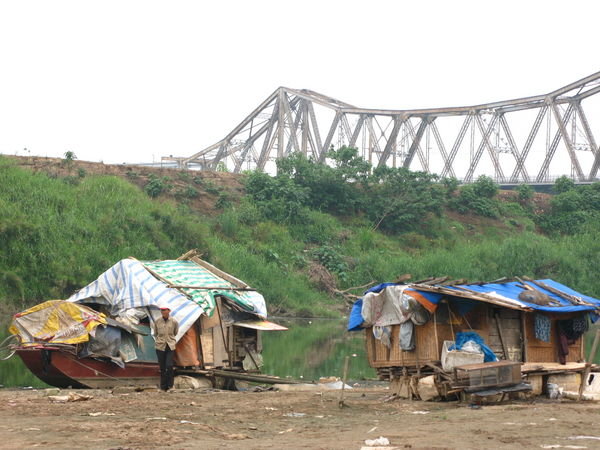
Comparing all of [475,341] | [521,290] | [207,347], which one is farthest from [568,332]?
[207,347]

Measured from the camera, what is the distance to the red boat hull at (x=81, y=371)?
14.0 m

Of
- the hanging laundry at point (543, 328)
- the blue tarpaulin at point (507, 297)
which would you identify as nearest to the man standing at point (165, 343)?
the blue tarpaulin at point (507, 297)

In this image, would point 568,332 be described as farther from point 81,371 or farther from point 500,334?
point 81,371

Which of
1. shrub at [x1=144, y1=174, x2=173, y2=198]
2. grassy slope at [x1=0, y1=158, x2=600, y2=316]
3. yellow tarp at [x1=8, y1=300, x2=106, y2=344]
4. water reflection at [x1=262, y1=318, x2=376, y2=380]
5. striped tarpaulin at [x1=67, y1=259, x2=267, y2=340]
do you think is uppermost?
shrub at [x1=144, y1=174, x2=173, y2=198]

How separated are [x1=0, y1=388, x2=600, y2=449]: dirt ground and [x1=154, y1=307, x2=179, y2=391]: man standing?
89 cm

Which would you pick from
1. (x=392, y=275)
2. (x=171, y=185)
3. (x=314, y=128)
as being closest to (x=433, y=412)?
(x=392, y=275)

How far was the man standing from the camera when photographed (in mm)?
13609

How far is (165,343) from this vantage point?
13.7m

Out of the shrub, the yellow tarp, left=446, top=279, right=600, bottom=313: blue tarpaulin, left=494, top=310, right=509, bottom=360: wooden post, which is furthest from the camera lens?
the shrub

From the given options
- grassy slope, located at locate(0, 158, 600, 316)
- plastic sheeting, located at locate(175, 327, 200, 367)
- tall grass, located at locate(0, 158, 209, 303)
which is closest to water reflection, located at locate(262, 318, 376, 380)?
plastic sheeting, located at locate(175, 327, 200, 367)

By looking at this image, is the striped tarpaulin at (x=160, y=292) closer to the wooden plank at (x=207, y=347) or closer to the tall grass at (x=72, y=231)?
the wooden plank at (x=207, y=347)

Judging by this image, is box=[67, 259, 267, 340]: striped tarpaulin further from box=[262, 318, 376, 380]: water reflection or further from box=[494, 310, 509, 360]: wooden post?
box=[494, 310, 509, 360]: wooden post

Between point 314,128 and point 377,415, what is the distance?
53802 millimetres

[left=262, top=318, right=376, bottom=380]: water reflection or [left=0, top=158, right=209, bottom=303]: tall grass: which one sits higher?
[left=0, top=158, right=209, bottom=303]: tall grass
